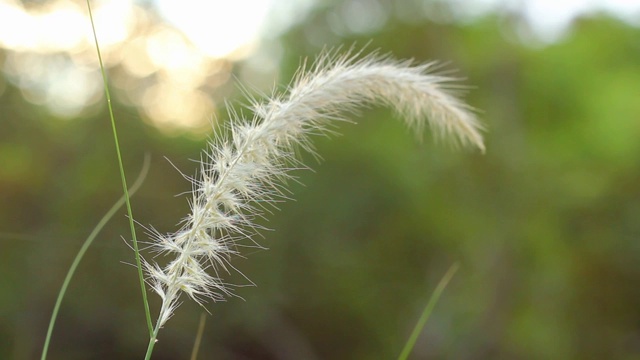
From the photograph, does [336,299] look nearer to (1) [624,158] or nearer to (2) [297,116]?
(1) [624,158]

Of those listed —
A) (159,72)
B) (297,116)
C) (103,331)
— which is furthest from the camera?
(103,331)

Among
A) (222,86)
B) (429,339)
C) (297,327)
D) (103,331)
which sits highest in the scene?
(222,86)

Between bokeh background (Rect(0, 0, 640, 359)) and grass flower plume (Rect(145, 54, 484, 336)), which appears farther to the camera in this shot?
bokeh background (Rect(0, 0, 640, 359))

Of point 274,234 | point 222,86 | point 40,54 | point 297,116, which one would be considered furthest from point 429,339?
point 297,116

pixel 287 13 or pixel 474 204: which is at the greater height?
pixel 287 13

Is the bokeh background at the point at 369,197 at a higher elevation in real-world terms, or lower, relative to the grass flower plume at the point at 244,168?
higher

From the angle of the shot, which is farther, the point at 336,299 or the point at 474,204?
the point at 336,299

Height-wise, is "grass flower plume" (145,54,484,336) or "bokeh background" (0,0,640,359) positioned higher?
"bokeh background" (0,0,640,359)

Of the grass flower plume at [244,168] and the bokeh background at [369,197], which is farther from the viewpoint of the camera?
the bokeh background at [369,197]
